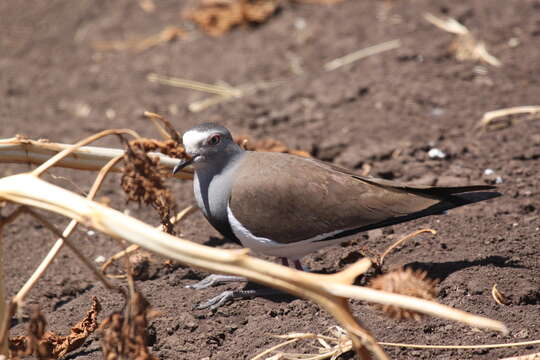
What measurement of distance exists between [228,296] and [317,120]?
2.61 m

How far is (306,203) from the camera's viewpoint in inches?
148

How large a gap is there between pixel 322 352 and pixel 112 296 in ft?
4.63

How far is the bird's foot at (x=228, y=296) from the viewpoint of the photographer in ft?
12.4

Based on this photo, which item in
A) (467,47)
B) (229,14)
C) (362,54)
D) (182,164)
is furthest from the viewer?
(229,14)

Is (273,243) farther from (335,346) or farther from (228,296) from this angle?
(335,346)

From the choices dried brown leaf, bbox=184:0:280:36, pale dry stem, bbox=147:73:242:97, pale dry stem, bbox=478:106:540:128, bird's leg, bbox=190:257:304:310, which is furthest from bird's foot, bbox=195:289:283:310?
dried brown leaf, bbox=184:0:280:36

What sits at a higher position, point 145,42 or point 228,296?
point 228,296

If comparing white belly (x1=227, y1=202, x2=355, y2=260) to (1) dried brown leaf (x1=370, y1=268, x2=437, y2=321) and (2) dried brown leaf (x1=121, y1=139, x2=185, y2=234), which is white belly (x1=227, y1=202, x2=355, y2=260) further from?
(1) dried brown leaf (x1=370, y1=268, x2=437, y2=321)

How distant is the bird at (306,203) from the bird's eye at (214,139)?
0.65 ft

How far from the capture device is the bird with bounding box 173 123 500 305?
3734mm

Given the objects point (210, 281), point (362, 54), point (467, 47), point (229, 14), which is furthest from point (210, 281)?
point (229, 14)

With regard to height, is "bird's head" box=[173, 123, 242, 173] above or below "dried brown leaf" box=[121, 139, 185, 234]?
below

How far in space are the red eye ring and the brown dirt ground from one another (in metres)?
0.81

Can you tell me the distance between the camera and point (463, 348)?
313cm
